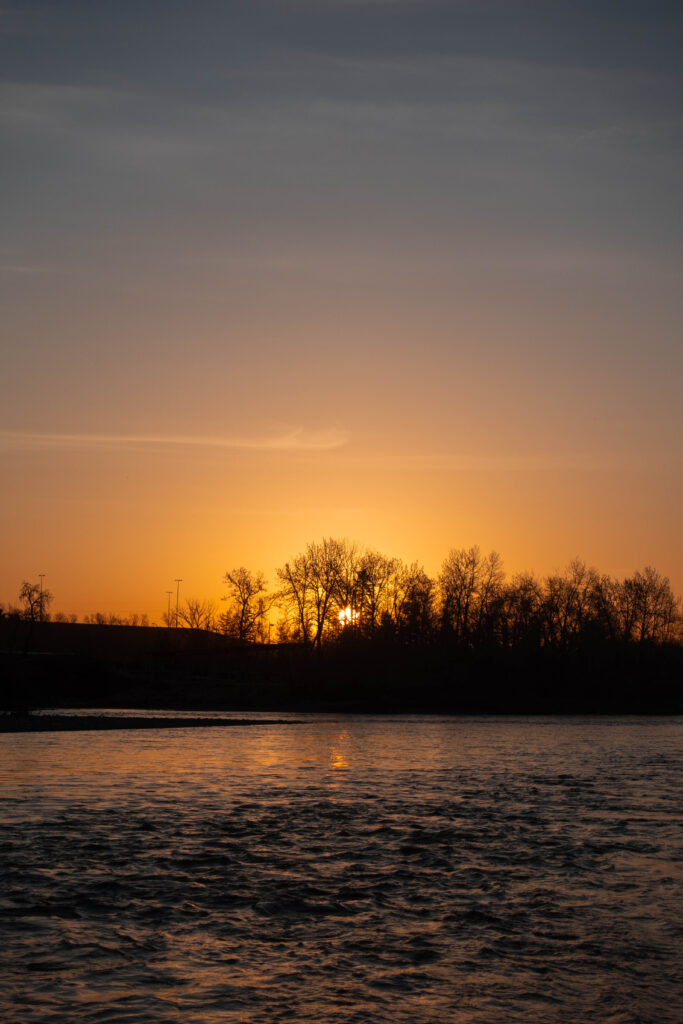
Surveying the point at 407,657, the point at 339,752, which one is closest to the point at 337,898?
the point at 339,752

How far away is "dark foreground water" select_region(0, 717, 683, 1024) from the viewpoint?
38.9ft

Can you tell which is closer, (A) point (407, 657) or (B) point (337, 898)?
(B) point (337, 898)

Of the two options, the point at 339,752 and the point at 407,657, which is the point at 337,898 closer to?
the point at 339,752

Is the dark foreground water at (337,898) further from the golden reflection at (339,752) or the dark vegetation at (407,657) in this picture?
the dark vegetation at (407,657)

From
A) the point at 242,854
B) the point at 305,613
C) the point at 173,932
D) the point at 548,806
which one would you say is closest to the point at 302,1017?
the point at 173,932

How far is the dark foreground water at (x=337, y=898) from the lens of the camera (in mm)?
11859

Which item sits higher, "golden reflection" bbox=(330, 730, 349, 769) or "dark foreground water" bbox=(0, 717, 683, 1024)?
"dark foreground water" bbox=(0, 717, 683, 1024)

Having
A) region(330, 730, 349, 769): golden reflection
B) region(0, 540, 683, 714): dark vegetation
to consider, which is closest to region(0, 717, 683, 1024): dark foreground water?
region(330, 730, 349, 769): golden reflection

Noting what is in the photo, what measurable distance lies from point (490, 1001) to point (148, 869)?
9568 millimetres

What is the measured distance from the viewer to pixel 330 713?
99.6m

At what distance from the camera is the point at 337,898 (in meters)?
17.2

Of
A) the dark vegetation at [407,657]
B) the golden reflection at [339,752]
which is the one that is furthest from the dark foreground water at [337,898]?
the dark vegetation at [407,657]

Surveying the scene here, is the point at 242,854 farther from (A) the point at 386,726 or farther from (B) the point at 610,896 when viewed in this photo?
(A) the point at 386,726

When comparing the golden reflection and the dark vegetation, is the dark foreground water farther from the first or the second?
the dark vegetation
